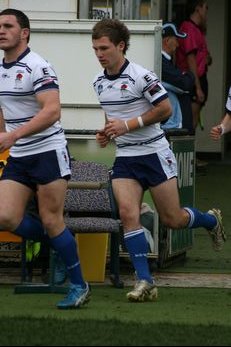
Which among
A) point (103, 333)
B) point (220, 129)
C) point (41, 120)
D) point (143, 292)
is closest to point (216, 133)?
point (220, 129)

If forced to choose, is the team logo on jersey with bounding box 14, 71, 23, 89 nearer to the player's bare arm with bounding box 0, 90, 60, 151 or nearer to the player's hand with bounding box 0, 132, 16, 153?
the player's bare arm with bounding box 0, 90, 60, 151

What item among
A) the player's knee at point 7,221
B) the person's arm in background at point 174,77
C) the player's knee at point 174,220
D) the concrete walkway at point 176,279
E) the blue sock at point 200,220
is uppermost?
the person's arm in background at point 174,77

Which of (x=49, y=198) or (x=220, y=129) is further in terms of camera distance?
(x=220, y=129)

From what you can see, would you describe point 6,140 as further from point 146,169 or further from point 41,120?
point 146,169

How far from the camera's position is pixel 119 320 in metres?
8.20

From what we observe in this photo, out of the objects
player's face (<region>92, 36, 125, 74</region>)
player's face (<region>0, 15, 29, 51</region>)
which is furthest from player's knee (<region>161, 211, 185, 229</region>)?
player's face (<region>0, 15, 29, 51</region>)

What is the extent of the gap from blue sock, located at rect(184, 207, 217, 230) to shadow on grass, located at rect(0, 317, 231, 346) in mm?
1672

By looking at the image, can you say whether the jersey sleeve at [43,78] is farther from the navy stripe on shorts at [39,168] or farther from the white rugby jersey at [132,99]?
the white rugby jersey at [132,99]

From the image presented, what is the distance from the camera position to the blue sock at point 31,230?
360 inches

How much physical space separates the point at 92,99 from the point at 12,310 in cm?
251

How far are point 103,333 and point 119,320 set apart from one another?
65 cm

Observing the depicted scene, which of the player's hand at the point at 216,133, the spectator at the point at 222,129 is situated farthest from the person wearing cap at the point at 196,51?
the player's hand at the point at 216,133

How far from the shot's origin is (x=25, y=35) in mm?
8867

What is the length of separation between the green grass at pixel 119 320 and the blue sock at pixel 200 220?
0.48 meters
